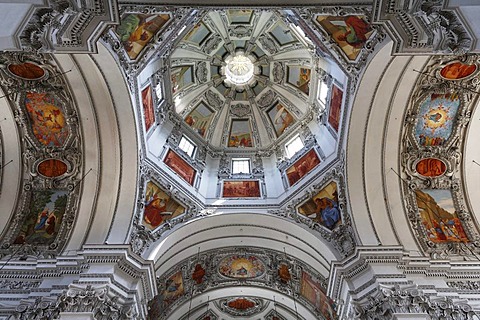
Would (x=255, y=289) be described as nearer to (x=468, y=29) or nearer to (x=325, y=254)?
(x=325, y=254)

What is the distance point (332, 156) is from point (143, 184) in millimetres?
6538

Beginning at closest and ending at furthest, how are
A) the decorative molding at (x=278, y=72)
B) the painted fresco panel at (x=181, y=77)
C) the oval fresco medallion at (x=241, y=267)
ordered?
the oval fresco medallion at (x=241, y=267) < the painted fresco panel at (x=181, y=77) < the decorative molding at (x=278, y=72)

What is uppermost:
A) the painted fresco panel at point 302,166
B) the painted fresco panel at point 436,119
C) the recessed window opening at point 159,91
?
the recessed window opening at point 159,91

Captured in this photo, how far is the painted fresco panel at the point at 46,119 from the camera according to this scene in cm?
1202

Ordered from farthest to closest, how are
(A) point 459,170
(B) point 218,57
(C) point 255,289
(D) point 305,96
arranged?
(B) point 218,57
(D) point 305,96
(C) point 255,289
(A) point 459,170

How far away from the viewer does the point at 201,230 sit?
14.2m

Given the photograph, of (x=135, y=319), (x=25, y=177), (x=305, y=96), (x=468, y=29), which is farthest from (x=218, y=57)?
(x=468, y=29)

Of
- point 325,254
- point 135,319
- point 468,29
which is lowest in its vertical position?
point 135,319

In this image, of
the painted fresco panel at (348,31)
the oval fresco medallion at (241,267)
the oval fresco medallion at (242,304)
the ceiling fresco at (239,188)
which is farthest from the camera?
the oval fresco medallion at (242,304)

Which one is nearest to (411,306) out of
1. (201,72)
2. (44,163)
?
(44,163)

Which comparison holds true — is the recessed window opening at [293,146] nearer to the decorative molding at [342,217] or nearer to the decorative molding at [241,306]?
the decorative molding at [342,217]

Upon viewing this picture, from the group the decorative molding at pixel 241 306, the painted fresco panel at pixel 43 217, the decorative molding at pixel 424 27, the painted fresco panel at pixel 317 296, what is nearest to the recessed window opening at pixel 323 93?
the painted fresco panel at pixel 317 296

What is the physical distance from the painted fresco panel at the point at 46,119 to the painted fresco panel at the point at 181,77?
5.99 metres

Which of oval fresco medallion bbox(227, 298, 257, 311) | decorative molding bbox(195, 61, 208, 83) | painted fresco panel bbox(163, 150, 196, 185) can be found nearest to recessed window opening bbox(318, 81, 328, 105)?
painted fresco panel bbox(163, 150, 196, 185)
